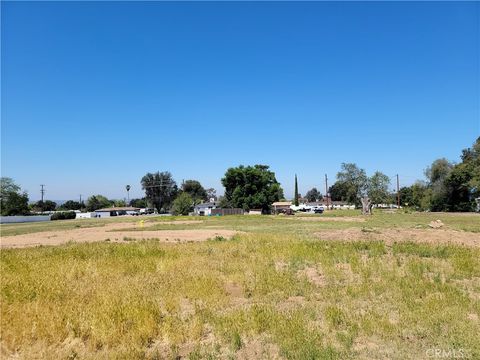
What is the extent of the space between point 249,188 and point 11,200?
72632mm

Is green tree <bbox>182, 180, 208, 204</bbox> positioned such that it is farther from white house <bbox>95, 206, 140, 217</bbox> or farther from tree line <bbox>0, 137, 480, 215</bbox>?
tree line <bbox>0, 137, 480, 215</bbox>

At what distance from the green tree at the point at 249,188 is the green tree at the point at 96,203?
276 ft

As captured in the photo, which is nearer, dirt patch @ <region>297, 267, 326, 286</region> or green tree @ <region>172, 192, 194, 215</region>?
dirt patch @ <region>297, 267, 326, 286</region>

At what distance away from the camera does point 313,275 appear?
12625mm

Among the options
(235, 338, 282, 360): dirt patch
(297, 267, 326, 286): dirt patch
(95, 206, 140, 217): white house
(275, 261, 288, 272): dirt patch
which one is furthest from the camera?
(95, 206, 140, 217): white house

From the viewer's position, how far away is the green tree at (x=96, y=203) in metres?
157

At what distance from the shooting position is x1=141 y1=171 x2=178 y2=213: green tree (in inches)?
5408

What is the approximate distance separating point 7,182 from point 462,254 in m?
129

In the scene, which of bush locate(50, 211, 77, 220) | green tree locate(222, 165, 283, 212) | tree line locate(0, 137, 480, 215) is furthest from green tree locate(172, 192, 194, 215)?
bush locate(50, 211, 77, 220)

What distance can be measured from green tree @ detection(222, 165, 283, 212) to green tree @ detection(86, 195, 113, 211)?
84.2 m

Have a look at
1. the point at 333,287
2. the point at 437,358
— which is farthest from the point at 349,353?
the point at 333,287

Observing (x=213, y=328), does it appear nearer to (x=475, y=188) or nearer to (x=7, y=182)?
(x=475, y=188)

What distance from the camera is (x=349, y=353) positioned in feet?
20.1

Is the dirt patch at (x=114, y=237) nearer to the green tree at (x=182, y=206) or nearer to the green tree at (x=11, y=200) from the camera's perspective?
the green tree at (x=182, y=206)
